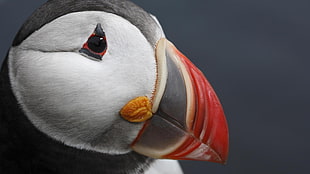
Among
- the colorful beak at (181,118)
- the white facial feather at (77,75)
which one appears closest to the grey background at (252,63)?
the colorful beak at (181,118)

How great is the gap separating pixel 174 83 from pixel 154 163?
0.27 m

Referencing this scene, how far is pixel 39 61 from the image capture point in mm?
856

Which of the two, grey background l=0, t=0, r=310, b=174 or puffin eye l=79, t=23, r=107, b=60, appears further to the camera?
grey background l=0, t=0, r=310, b=174

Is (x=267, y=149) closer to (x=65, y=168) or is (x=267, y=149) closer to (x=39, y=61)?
(x=65, y=168)

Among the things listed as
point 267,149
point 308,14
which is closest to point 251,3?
point 308,14

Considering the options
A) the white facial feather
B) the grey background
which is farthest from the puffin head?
the grey background

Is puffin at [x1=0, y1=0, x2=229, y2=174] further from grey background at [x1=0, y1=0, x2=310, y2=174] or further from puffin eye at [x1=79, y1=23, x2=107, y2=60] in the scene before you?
grey background at [x1=0, y1=0, x2=310, y2=174]

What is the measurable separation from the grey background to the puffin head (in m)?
0.81

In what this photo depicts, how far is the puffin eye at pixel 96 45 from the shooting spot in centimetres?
85

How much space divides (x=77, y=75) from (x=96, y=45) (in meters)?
0.07

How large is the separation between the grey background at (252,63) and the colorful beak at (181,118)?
78 cm

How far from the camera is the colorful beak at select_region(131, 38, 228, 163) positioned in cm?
93

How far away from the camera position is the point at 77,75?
0.84 m

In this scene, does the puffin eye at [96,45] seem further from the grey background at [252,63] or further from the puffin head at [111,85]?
the grey background at [252,63]
